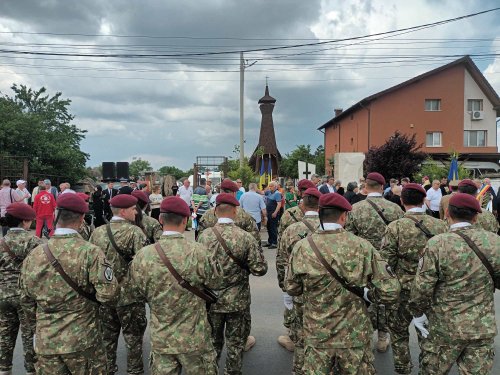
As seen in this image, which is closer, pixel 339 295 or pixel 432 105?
pixel 339 295

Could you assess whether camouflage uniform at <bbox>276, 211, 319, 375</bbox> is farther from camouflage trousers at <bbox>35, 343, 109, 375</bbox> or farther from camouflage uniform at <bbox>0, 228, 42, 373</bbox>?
camouflage uniform at <bbox>0, 228, 42, 373</bbox>

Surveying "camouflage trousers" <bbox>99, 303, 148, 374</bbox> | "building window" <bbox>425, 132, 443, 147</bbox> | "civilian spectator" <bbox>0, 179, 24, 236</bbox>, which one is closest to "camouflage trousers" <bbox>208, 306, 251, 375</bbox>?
"camouflage trousers" <bbox>99, 303, 148, 374</bbox>

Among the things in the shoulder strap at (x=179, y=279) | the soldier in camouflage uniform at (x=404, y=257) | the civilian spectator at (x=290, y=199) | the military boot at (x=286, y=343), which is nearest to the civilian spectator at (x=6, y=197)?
the civilian spectator at (x=290, y=199)

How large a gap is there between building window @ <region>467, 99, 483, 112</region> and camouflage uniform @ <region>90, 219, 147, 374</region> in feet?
121

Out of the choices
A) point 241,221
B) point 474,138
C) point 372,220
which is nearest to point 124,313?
point 241,221

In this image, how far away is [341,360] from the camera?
10.2 ft

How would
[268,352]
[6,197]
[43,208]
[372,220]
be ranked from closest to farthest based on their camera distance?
[268,352], [372,220], [43,208], [6,197]

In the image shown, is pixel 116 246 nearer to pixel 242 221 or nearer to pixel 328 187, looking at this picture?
pixel 242 221

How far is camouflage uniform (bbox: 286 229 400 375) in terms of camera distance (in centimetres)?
309

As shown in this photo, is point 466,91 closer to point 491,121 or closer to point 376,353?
point 491,121

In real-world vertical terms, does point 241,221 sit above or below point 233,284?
above

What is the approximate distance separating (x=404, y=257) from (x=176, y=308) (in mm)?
2508

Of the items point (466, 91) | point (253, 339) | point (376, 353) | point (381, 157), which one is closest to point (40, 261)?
point (253, 339)

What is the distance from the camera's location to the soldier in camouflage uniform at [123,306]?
4.30 metres
